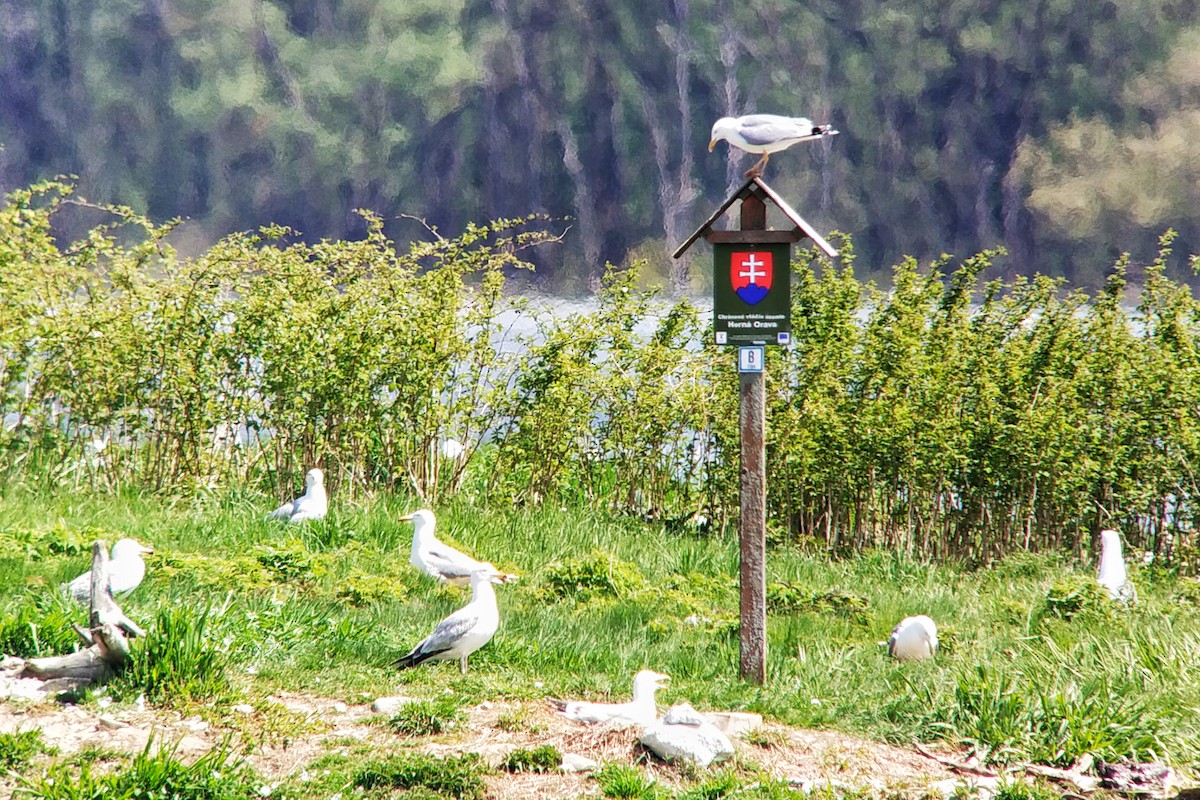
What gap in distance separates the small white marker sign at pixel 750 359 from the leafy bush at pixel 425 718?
5.93 ft

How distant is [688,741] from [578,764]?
0.37 meters

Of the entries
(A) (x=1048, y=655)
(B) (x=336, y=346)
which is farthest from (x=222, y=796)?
(B) (x=336, y=346)

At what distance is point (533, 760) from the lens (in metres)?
3.92

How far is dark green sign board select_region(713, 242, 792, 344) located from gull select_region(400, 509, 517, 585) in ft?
7.22

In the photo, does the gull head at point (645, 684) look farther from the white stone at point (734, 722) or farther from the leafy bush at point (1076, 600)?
the leafy bush at point (1076, 600)

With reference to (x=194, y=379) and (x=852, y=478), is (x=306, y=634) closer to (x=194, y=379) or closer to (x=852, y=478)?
(x=194, y=379)

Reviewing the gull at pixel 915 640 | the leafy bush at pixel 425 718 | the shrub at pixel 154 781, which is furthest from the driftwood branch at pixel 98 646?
the gull at pixel 915 640

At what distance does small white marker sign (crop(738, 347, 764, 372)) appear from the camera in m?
4.95

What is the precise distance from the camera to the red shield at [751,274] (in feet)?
16.4

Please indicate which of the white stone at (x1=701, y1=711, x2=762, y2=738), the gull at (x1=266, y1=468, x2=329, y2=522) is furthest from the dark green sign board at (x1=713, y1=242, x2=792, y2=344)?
the gull at (x1=266, y1=468, x2=329, y2=522)

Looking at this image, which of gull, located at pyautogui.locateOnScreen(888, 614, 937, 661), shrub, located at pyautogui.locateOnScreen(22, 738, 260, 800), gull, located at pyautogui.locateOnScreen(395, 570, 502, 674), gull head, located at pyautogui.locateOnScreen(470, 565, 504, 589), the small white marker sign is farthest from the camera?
gull, located at pyautogui.locateOnScreen(888, 614, 937, 661)

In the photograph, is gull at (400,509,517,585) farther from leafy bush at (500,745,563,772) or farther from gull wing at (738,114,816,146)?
gull wing at (738,114,816,146)

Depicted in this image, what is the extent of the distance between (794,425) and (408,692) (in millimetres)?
4572

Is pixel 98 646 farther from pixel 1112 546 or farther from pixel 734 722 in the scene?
pixel 1112 546
